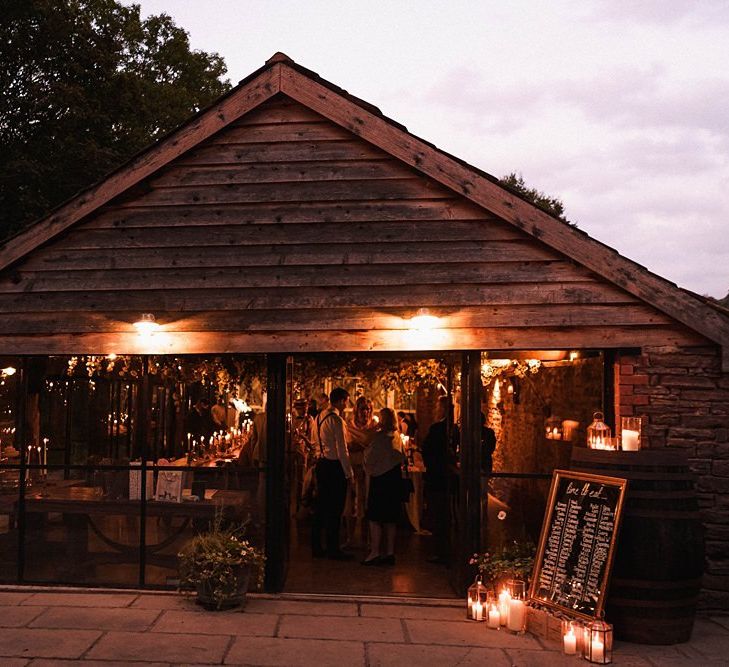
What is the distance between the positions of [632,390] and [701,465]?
0.87m

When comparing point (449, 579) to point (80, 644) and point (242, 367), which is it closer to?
point (242, 367)

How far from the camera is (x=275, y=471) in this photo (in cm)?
712

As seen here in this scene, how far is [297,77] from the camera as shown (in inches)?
278

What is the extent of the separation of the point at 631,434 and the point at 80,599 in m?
4.98

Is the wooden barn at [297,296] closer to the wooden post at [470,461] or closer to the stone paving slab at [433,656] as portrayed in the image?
the wooden post at [470,461]

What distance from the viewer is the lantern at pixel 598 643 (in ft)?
17.6

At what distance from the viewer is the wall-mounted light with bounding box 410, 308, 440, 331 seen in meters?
6.74

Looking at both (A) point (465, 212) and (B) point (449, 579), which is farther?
(B) point (449, 579)

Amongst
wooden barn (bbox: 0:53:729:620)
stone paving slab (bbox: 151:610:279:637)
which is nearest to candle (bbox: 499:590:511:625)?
wooden barn (bbox: 0:53:729:620)

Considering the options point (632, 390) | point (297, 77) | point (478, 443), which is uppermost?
point (297, 77)

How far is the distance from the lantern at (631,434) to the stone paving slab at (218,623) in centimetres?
323

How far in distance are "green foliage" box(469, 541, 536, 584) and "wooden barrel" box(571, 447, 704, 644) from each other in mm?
835

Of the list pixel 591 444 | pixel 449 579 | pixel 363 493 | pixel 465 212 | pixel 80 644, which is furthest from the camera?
pixel 363 493

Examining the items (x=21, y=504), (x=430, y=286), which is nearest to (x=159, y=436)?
(x=21, y=504)
